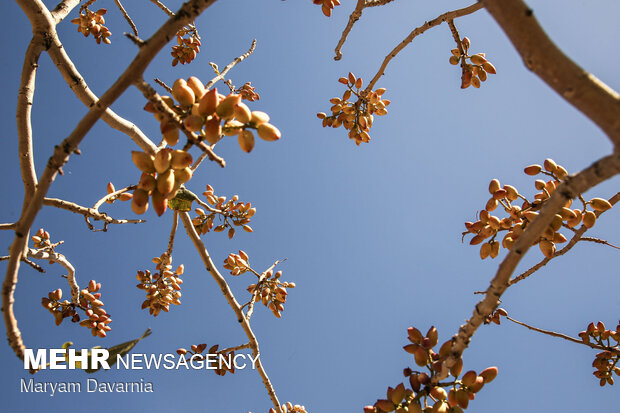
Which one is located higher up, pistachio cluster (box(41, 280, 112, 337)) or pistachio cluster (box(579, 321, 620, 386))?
pistachio cluster (box(41, 280, 112, 337))

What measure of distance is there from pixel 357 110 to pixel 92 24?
95.8 inches

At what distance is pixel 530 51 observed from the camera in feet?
2.81

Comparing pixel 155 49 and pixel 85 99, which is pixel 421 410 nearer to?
pixel 155 49

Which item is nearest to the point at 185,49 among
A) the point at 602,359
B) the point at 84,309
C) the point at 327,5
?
the point at 327,5

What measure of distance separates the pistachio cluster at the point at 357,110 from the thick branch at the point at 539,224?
213cm

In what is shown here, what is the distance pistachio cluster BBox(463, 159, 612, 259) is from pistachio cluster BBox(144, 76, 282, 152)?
3.73 feet

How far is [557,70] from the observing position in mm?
829

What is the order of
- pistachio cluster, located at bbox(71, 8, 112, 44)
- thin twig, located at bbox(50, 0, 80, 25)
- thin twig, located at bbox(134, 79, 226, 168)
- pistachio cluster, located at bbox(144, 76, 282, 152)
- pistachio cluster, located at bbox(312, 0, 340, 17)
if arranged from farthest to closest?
pistachio cluster, located at bbox(71, 8, 112, 44)
pistachio cluster, located at bbox(312, 0, 340, 17)
thin twig, located at bbox(50, 0, 80, 25)
pistachio cluster, located at bbox(144, 76, 282, 152)
thin twig, located at bbox(134, 79, 226, 168)

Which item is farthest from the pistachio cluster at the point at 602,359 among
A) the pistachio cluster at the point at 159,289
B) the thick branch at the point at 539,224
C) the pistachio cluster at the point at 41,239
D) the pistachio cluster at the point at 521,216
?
the pistachio cluster at the point at 41,239

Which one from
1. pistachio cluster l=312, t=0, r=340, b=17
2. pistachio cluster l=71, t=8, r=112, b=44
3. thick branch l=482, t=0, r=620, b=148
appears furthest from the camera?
pistachio cluster l=71, t=8, r=112, b=44

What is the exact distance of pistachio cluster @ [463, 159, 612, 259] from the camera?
5.14ft

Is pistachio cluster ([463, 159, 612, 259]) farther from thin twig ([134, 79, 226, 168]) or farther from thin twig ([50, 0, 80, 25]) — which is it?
thin twig ([50, 0, 80, 25])

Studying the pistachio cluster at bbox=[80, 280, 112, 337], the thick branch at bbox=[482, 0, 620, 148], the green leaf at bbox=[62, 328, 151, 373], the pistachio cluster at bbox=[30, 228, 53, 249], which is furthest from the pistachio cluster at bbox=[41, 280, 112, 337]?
the thick branch at bbox=[482, 0, 620, 148]

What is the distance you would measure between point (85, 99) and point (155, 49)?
41.7 inches
